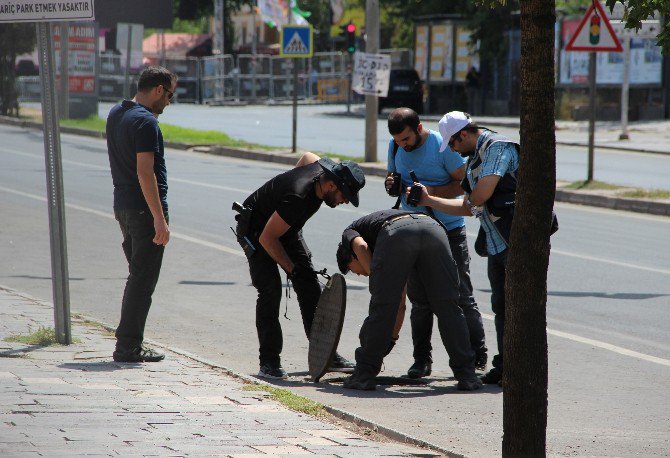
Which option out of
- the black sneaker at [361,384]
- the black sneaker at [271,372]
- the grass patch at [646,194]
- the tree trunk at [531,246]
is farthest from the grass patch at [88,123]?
the tree trunk at [531,246]

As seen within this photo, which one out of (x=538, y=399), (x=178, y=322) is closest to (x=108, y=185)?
(x=178, y=322)

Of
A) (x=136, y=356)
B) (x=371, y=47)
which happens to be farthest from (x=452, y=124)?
(x=371, y=47)

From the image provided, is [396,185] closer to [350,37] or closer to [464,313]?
[464,313]

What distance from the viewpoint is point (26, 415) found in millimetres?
5711

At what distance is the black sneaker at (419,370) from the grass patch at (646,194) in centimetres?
1067

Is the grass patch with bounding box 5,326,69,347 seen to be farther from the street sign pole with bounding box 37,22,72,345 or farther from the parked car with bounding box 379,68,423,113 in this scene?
the parked car with bounding box 379,68,423,113

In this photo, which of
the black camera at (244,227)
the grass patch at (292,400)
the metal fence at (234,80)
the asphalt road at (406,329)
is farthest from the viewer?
the metal fence at (234,80)

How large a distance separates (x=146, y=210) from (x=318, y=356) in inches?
53.5

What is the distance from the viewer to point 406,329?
937 cm

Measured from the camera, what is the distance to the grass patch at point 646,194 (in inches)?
698

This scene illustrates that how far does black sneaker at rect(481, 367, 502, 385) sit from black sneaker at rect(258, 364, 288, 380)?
1.23m

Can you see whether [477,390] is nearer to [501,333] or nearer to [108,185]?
[501,333]

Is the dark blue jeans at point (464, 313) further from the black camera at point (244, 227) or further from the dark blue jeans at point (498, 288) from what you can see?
the black camera at point (244, 227)

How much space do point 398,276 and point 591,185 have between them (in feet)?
41.5
